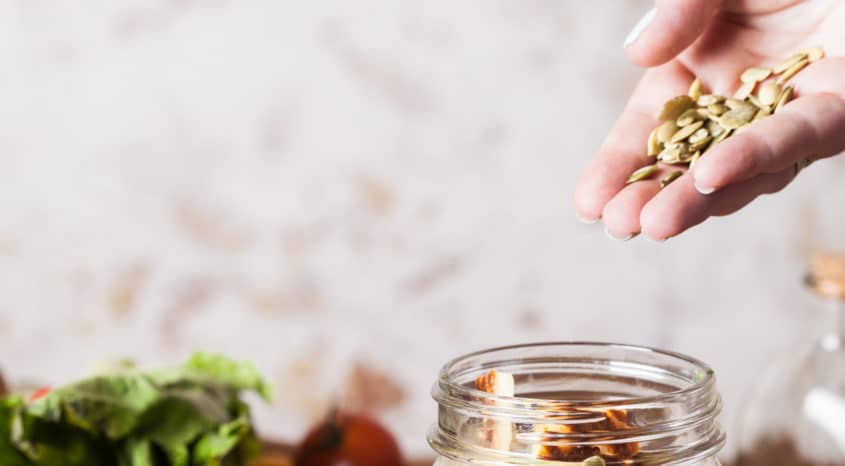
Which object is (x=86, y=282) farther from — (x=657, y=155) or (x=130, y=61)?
(x=657, y=155)

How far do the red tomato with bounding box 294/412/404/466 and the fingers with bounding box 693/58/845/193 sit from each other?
2.57ft

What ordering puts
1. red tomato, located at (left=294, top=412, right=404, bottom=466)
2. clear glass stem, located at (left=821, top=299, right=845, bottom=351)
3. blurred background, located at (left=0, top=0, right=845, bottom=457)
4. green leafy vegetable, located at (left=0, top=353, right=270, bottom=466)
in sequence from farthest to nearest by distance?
blurred background, located at (left=0, top=0, right=845, bottom=457), red tomato, located at (left=294, top=412, right=404, bottom=466), clear glass stem, located at (left=821, top=299, right=845, bottom=351), green leafy vegetable, located at (left=0, top=353, right=270, bottom=466)

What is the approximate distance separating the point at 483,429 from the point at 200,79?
1062 mm

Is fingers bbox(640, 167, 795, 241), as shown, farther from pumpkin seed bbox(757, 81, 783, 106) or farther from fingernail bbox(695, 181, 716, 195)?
pumpkin seed bbox(757, 81, 783, 106)

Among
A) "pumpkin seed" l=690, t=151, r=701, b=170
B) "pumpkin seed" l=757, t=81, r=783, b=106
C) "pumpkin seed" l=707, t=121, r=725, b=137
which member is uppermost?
"pumpkin seed" l=757, t=81, r=783, b=106

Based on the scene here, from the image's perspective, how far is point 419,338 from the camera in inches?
60.8

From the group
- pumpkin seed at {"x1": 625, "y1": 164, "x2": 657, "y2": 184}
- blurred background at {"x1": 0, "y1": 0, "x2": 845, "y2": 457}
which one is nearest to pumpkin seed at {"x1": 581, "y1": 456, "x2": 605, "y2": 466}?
pumpkin seed at {"x1": 625, "y1": 164, "x2": 657, "y2": 184}

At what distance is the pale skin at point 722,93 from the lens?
2.05 ft

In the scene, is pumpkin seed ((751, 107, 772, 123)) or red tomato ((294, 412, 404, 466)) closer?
pumpkin seed ((751, 107, 772, 123))

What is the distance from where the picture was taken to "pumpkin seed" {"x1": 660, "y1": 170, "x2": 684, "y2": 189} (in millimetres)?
699

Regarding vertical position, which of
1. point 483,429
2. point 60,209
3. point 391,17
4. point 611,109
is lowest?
point 483,429

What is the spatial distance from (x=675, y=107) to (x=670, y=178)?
12 centimetres

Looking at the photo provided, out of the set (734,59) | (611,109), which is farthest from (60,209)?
(734,59)

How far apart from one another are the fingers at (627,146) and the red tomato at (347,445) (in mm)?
646
